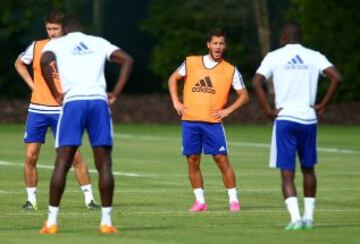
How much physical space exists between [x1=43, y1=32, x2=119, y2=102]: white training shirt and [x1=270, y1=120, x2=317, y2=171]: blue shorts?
1.83 metres

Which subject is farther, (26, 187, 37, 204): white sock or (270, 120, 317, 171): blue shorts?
(26, 187, 37, 204): white sock

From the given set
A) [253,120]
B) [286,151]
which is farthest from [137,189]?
[253,120]

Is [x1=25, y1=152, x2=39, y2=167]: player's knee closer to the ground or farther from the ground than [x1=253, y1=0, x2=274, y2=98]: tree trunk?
farther from the ground

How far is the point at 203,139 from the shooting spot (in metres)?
19.8

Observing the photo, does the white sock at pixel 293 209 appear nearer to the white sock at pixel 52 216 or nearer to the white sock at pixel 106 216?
the white sock at pixel 106 216

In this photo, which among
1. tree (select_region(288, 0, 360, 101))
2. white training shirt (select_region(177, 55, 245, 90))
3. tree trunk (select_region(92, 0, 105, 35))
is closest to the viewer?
white training shirt (select_region(177, 55, 245, 90))

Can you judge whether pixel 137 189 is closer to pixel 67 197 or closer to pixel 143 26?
pixel 67 197

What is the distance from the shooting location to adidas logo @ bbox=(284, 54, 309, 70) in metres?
16.4

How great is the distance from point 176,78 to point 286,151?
3729mm

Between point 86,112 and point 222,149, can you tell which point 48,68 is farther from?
point 222,149

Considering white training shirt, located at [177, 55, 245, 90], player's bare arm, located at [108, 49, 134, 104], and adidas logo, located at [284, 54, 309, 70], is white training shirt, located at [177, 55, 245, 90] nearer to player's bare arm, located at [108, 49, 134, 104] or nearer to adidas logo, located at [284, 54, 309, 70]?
adidas logo, located at [284, 54, 309, 70]

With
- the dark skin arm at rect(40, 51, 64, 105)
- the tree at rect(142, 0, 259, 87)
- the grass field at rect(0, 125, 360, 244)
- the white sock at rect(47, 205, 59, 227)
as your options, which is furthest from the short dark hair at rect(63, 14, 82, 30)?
the tree at rect(142, 0, 259, 87)

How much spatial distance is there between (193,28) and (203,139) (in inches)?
1197

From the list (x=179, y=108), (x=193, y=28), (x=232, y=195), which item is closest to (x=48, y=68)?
(x=179, y=108)
